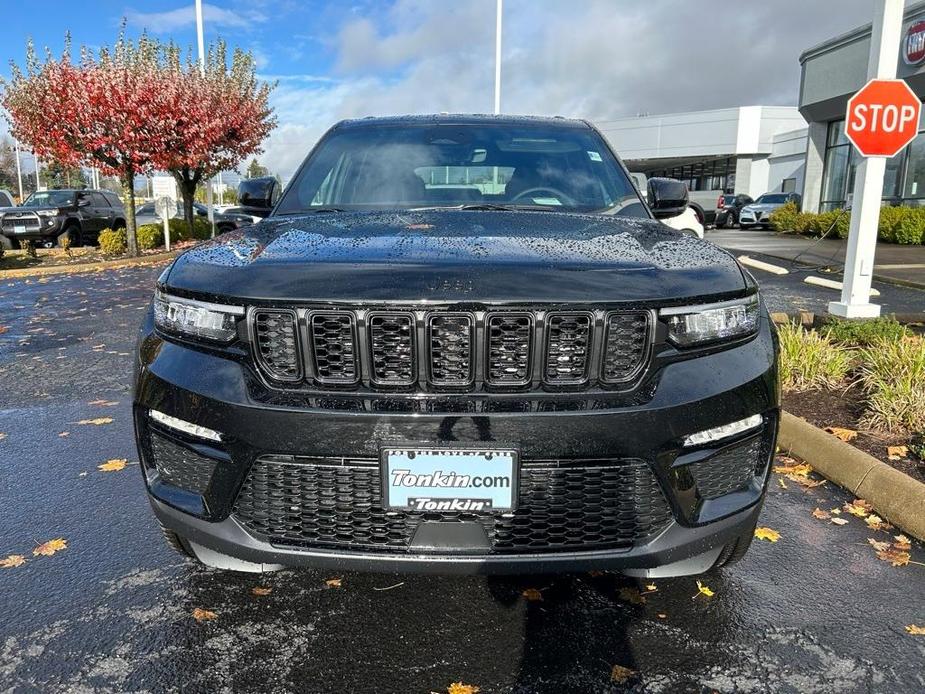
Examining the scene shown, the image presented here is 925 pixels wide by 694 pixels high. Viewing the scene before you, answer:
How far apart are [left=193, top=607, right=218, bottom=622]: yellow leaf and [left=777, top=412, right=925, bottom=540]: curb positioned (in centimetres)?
290

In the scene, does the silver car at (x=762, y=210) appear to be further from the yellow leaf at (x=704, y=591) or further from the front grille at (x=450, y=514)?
the front grille at (x=450, y=514)

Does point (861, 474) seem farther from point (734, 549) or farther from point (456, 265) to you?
point (456, 265)

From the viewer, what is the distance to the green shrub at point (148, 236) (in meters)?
19.0

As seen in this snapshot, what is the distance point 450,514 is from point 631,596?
3.14 ft

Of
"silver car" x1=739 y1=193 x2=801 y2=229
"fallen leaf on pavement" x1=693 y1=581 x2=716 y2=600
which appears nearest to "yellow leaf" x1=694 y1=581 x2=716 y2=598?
"fallen leaf on pavement" x1=693 y1=581 x2=716 y2=600

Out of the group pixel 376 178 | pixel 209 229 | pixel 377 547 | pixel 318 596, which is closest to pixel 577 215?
pixel 376 178

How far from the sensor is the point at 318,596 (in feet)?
8.40

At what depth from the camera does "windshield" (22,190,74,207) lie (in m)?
19.9

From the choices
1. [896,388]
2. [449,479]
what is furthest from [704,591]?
[896,388]

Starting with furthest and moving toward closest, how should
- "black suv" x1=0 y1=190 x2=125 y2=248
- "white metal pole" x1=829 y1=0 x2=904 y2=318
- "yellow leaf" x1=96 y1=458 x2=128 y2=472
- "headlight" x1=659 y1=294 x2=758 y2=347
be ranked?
1. "black suv" x1=0 y1=190 x2=125 y2=248
2. "white metal pole" x1=829 y1=0 x2=904 y2=318
3. "yellow leaf" x1=96 y1=458 x2=128 y2=472
4. "headlight" x1=659 y1=294 x2=758 y2=347

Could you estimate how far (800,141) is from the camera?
135 feet

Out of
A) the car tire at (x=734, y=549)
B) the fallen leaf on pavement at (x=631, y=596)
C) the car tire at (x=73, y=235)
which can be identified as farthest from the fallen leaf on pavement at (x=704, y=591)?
the car tire at (x=73, y=235)

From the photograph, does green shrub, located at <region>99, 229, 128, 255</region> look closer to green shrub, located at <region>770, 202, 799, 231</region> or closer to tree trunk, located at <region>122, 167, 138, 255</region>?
tree trunk, located at <region>122, 167, 138, 255</region>

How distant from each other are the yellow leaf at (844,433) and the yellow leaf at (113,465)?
3972 millimetres
